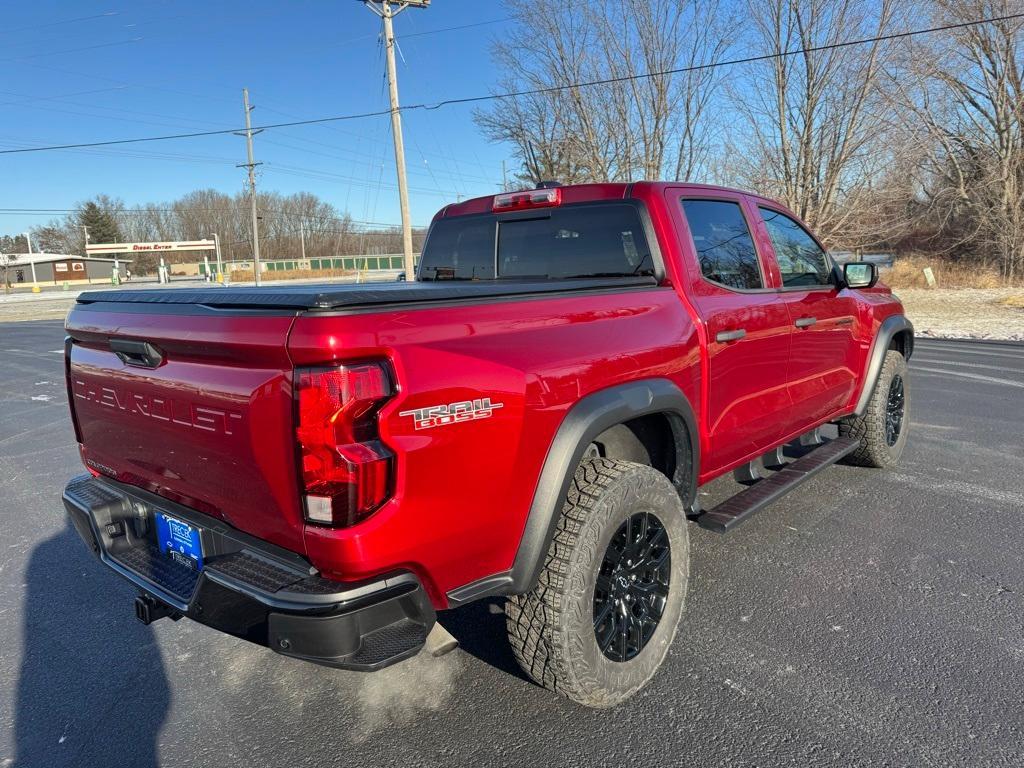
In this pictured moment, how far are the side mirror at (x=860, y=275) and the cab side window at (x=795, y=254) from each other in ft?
0.41

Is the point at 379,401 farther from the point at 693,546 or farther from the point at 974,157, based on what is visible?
the point at 974,157

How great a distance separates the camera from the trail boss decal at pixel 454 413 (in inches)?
71.8

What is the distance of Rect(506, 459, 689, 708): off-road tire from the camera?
2236 millimetres

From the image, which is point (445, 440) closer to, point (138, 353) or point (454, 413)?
point (454, 413)

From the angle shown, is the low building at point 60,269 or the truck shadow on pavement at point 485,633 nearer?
the truck shadow on pavement at point 485,633

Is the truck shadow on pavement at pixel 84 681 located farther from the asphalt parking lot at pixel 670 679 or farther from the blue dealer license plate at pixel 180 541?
the blue dealer license plate at pixel 180 541

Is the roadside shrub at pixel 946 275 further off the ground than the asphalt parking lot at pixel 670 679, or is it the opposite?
the roadside shrub at pixel 946 275

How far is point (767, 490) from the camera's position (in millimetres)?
3434

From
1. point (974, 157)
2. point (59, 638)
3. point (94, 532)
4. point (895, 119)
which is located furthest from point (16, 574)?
point (974, 157)

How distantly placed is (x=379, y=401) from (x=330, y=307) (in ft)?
0.90

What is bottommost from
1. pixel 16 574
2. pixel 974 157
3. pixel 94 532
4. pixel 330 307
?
pixel 16 574

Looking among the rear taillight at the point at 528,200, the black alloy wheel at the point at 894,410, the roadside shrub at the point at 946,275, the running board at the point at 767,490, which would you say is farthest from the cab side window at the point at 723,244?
the roadside shrub at the point at 946,275

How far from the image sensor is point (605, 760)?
Answer: 221cm

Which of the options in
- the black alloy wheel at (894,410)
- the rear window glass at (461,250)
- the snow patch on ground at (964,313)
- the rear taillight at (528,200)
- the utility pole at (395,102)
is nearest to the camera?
the rear taillight at (528,200)
